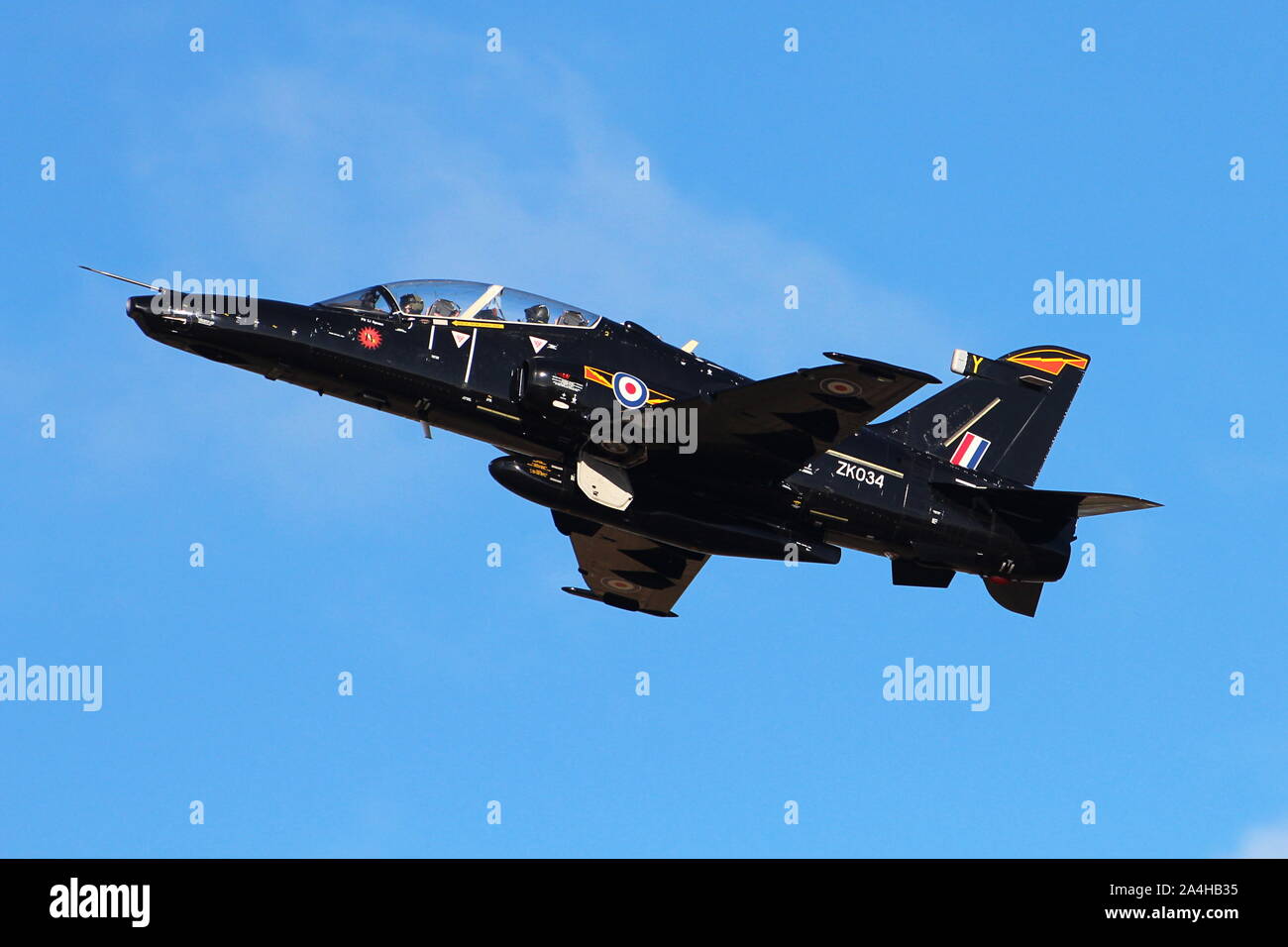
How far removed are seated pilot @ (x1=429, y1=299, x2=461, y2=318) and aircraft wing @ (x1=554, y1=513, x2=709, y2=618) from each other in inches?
277

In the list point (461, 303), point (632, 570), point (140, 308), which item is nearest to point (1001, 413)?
point (632, 570)

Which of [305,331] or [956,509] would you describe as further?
[956,509]

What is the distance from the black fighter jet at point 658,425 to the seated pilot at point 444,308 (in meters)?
0.04

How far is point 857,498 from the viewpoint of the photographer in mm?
30422

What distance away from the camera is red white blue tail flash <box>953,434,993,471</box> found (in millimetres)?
32562

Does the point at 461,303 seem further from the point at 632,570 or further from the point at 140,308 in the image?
the point at 632,570

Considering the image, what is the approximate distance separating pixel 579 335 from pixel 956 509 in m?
8.15

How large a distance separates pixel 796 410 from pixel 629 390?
301cm

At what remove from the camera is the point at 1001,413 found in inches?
1324

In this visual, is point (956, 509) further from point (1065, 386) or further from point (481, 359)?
point (481, 359)

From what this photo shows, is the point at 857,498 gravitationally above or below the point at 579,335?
below
